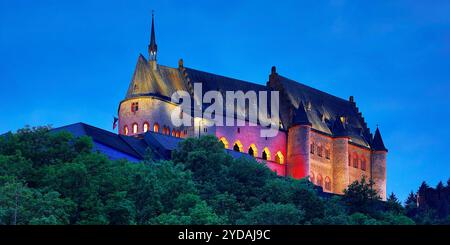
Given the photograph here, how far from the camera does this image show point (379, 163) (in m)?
115

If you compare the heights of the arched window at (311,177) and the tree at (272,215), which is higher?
the arched window at (311,177)

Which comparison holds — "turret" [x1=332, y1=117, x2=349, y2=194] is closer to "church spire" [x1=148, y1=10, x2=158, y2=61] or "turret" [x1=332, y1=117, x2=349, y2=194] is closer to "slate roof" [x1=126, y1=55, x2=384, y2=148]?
"slate roof" [x1=126, y1=55, x2=384, y2=148]

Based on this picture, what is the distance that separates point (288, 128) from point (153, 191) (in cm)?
4948

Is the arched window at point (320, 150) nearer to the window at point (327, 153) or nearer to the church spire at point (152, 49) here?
the window at point (327, 153)

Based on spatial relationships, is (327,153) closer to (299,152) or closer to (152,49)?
(299,152)

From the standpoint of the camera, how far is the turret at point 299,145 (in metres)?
101

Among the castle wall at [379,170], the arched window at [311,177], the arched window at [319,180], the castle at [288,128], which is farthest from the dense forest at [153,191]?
the castle wall at [379,170]

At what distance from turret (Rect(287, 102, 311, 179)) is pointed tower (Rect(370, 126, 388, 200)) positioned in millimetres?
14090

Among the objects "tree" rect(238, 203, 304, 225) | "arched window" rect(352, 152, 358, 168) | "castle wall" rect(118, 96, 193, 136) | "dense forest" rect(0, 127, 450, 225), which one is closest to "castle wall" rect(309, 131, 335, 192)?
"arched window" rect(352, 152, 358, 168)

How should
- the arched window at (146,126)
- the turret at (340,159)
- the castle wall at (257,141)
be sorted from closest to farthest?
the arched window at (146,126)
the castle wall at (257,141)
the turret at (340,159)

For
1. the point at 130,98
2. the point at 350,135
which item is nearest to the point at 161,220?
the point at 130,98

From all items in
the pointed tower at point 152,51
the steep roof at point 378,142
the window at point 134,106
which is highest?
the pointed tower at point 152,51

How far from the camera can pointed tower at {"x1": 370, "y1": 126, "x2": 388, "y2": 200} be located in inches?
4454
